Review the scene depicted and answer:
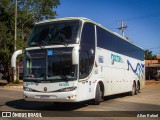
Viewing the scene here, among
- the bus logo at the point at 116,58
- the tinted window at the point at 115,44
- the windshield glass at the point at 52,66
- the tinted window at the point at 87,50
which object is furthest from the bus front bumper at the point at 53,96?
the bus logo at the point at 116,58

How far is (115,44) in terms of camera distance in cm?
1922

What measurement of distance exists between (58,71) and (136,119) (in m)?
3.82

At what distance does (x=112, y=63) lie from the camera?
60.7 ft

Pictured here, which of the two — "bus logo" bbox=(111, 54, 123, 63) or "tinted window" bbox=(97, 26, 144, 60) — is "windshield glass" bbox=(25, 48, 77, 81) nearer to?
"tinted window" bbox=(97, 26, 144, 60)

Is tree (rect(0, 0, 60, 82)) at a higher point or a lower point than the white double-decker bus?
higher

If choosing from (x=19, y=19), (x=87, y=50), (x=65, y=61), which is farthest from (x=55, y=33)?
(x=19, y=19)

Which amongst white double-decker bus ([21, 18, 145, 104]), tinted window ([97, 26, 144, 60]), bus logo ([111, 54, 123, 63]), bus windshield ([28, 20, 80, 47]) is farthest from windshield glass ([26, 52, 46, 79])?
bus logo ([111, 54, 123, 63])

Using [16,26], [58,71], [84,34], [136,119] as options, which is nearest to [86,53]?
[84,34]

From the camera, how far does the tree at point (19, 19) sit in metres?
38.0

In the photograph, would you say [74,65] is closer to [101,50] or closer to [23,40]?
[101,50]

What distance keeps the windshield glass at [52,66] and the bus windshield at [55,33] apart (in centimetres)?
46

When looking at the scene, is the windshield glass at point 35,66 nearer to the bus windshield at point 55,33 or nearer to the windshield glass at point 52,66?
the windshield glass at point 52,66

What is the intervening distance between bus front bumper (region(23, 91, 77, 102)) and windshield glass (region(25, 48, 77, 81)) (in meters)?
0.61

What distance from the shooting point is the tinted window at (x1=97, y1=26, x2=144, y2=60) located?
54.5 feet
